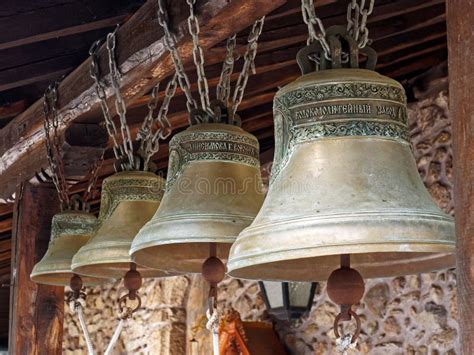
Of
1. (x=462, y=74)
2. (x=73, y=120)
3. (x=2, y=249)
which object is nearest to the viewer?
(x=462, y=74)

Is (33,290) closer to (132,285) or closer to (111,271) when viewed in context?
(111,271)

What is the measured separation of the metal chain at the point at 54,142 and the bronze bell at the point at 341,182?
1.54 meters

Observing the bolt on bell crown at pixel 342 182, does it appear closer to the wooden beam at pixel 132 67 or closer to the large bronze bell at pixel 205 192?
the large bronze bell at pixel 205 192

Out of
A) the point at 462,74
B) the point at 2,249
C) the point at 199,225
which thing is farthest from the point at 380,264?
the point at 2,249

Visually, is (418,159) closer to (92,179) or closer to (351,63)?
(92,179)

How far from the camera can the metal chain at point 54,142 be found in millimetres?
3236

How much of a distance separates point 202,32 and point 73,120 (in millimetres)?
964

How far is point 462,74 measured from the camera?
1.48 meters

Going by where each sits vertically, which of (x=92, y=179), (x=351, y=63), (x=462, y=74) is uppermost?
(x=92, y=179)

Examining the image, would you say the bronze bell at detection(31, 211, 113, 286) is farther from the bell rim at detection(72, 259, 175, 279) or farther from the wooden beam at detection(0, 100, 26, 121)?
the wooden beam at detection(0, 100, 26, 121)

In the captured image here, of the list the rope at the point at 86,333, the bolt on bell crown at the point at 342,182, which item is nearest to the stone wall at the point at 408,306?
the rope at the point at 86,333

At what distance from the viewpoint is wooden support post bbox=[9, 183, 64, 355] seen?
11.7ft

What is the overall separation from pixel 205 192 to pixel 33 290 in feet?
5.50

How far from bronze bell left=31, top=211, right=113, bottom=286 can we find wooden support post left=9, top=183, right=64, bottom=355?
1.08ft
